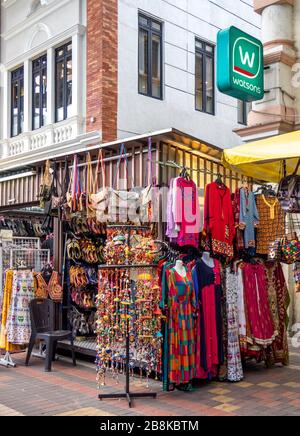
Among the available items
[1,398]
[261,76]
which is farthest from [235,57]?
[1,398]

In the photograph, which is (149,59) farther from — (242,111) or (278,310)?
(278,310)

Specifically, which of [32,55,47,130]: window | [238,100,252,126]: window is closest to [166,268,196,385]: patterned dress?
[32,55,47,130]: window

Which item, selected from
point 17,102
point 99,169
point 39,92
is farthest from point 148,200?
point 17,102

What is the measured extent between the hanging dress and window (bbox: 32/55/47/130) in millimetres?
8687

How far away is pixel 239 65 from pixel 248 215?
297cm

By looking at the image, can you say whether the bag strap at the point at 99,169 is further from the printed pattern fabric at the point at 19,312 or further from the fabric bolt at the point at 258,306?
the fabric bolt at the point at 258,306

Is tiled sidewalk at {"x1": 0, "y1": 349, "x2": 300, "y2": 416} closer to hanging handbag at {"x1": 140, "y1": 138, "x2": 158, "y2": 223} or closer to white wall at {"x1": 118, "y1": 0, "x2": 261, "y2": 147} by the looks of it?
hanging handbag at {"x1": 140, "y1": 138, "x2": 158, "y2": 223}

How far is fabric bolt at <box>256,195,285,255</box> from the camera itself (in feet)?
25.0

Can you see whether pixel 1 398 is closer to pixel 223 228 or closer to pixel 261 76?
pixel 223 228

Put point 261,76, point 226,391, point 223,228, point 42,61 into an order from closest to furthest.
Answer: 1. point 226,391
2. point 223,228
3. point 261,76
4. point 42,61

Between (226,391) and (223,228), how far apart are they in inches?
83.1

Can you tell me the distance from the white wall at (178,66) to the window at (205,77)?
21cm

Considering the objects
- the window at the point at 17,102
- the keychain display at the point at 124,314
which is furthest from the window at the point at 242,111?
the keychain display at the point at 124,314

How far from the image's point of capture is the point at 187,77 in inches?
561
